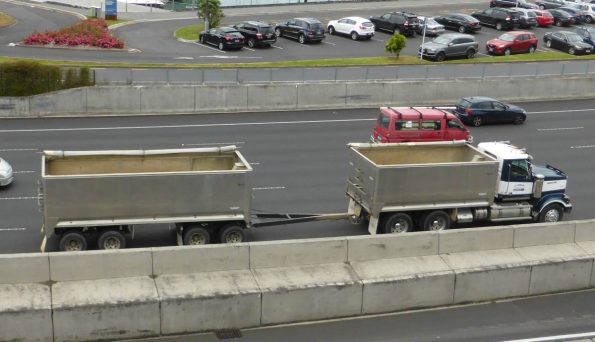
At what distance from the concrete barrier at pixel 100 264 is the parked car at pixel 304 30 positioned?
38.6 metres

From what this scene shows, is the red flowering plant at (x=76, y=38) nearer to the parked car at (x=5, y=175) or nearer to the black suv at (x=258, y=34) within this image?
the black suv at (x=258, y=34)

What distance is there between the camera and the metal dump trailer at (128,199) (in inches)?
836

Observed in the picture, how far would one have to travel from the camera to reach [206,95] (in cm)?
3850

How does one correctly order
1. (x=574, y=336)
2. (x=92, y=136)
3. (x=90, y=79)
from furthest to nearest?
(x=90, y=79), (x=92, y=136), (x=574, y=336)

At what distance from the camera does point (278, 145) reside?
33625 mm

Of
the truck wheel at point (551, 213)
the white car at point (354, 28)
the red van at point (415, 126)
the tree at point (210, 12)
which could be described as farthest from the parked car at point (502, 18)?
the truck wheel at point (551, 213)

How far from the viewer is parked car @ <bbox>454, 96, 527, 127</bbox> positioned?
1494 inches

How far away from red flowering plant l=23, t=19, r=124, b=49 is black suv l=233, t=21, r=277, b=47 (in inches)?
318

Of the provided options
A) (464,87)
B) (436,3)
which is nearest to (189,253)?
(464,87)

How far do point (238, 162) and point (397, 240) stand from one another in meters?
5.36

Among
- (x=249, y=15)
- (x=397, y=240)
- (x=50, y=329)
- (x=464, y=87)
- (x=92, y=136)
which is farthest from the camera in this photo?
(x=249, y=15)

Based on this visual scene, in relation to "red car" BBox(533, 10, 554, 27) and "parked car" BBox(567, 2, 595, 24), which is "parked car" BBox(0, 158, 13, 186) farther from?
"parked car" BBox(567, 2, 595, 24)

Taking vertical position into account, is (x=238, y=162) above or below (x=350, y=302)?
above

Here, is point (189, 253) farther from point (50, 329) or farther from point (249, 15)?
point (249, 15)
